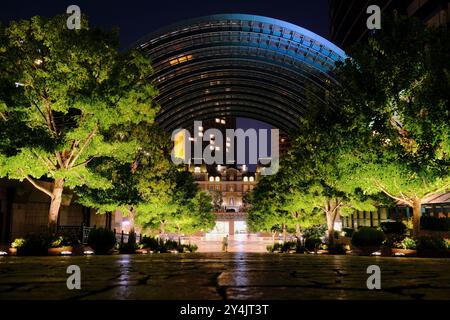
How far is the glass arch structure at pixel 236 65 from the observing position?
52281 millimetres

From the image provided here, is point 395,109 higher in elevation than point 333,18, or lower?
lower

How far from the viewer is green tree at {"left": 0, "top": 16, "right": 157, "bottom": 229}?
1415 centimetres

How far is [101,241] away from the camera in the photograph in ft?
59.4

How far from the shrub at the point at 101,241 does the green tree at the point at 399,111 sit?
11.4 metres

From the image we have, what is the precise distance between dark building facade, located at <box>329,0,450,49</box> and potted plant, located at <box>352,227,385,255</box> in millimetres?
12216

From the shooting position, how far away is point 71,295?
172 inches

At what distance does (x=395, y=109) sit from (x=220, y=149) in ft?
550

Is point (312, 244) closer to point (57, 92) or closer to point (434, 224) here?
point (434, 224)

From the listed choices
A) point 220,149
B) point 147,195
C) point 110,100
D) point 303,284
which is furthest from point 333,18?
point 220,149

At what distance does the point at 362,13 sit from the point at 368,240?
134ft

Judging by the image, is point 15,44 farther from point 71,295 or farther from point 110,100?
point 71,295

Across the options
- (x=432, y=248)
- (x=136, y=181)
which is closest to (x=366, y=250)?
(x=432, y=248)

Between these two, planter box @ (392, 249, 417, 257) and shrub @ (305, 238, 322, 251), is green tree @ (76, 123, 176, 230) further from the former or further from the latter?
planter box @ (392, 249, 417, 257)
